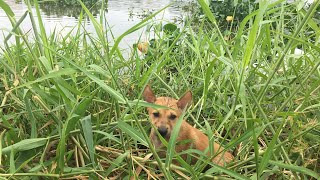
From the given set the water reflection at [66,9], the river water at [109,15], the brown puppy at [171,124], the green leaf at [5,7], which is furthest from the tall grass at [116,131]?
the water reflection at [66,9]

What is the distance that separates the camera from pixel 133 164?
976 millimetres

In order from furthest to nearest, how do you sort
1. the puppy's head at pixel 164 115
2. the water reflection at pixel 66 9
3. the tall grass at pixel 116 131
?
the water reflection at pixel 66 9 < the puppy's head at pixel 164 115 < the tall grass at pixel 116 131

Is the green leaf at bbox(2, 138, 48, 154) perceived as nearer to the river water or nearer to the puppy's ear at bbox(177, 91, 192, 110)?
the puppy's ear at bbox(177, 91, 192, 110)

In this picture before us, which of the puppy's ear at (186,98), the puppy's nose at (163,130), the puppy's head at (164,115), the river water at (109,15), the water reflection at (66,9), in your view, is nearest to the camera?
the puppy's ear at (186,98)

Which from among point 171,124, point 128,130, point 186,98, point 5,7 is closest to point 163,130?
point 171,124

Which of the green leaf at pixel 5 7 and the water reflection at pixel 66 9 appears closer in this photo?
the green leaf at pixel 5 7

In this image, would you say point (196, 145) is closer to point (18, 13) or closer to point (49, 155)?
point (49, 155)

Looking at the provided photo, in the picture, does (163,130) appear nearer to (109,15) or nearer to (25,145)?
(25,145)

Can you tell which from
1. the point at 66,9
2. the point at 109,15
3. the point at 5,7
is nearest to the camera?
the point at 5,7

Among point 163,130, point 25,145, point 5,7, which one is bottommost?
point 163,130

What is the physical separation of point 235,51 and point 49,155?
1.84 ft

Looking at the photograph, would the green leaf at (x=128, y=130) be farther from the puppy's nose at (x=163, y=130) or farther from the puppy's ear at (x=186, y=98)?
the puppy's nose at (x=163, y=130)

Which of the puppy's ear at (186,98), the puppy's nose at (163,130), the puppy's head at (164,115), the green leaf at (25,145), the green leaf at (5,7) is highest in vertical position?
the green leaf at (5,7)

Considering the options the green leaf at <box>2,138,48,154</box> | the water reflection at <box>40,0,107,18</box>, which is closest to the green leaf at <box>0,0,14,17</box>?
the green leaf at <box>2,138,48,154</box>
